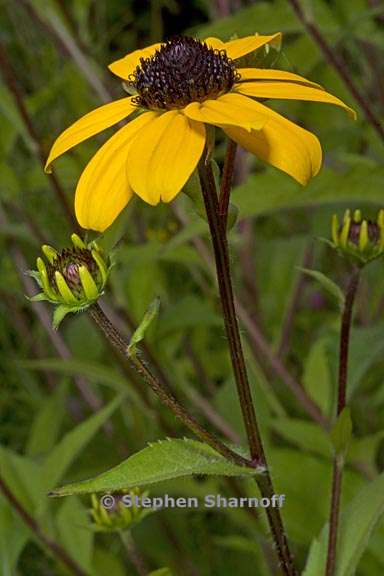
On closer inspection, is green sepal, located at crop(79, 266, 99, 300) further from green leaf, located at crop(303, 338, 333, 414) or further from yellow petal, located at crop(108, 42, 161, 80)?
green leaf, located at crop(303, 338, 333, 414)

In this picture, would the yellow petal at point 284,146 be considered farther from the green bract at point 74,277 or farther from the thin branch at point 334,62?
the thin branch at point 334,62

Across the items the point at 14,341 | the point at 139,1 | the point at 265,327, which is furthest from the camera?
the point at 139,1

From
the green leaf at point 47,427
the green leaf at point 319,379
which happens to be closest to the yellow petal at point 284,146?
the green leaf at point 319,379

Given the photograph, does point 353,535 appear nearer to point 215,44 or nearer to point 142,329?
point 142,329

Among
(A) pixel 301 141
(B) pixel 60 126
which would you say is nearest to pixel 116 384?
(A) pixel 301 141

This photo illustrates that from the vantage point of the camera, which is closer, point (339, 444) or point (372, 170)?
point (339, 444)

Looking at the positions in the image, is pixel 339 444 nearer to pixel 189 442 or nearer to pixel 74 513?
pixel 189 442
